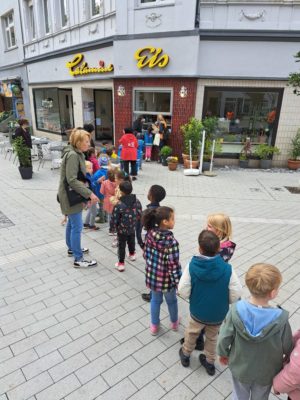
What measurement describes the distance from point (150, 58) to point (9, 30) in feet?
46.0

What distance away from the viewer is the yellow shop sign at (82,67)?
1198cm

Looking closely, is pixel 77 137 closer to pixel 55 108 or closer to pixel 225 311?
pixel 225 311

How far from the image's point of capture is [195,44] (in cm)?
1007

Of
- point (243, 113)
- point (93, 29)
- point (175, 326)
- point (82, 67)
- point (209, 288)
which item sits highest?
point (93, 29)

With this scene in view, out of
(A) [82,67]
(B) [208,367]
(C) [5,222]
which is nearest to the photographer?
(B) [208,367]

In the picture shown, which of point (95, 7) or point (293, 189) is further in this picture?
point (95, 7)

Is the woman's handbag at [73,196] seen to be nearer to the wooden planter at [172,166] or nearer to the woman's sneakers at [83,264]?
the woman's sneakers at [83,264]

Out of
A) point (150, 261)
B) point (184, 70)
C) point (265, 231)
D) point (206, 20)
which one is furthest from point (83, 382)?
point (206, 20)

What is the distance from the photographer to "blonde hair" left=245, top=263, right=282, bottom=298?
1.90 metres

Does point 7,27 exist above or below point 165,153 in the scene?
above

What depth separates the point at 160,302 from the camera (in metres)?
3.12

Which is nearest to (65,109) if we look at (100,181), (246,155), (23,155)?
(23,155)

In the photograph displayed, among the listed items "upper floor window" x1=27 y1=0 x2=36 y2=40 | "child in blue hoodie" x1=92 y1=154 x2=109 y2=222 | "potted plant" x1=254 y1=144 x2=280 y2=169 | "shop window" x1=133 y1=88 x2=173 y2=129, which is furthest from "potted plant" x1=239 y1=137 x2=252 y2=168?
"upper floor window" x1=27 y1=0 x2=36 y2=40

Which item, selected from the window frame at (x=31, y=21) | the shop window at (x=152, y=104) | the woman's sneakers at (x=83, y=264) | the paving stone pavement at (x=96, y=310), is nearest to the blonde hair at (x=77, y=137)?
the woman's sneakers at (x=83, y=264)
